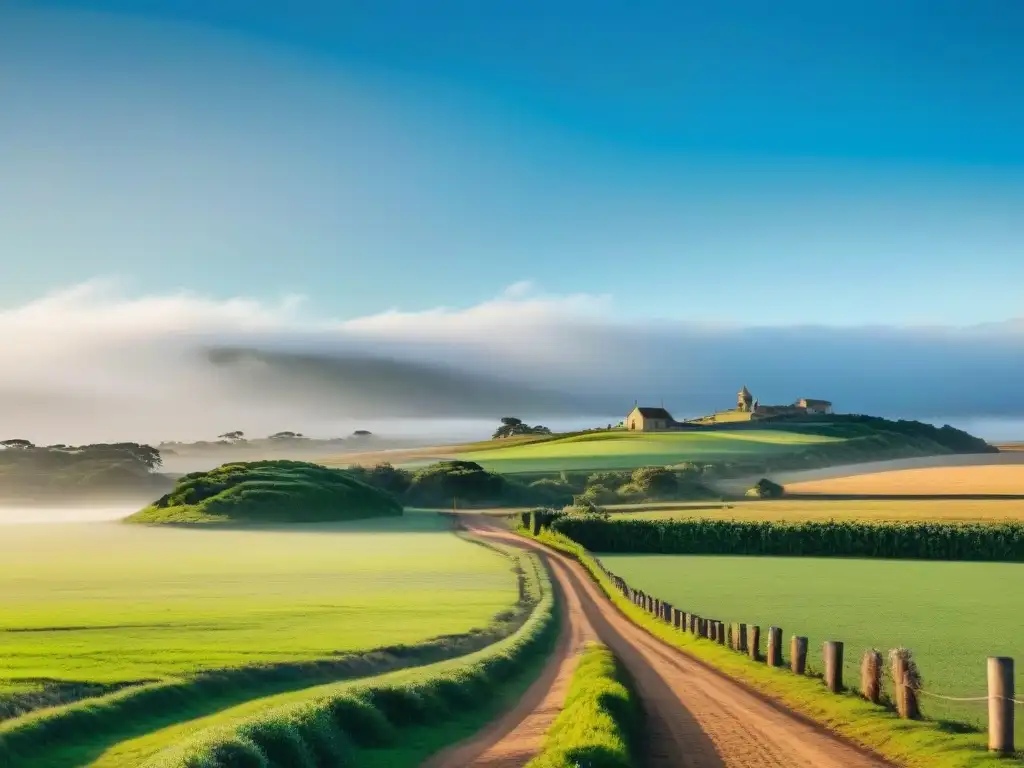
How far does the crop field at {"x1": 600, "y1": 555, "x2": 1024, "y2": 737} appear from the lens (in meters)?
31.5

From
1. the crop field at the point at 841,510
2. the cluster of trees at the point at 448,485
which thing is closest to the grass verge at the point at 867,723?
the crop field at the point at 841,510

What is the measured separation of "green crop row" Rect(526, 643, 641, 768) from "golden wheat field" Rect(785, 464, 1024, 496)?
109 meters

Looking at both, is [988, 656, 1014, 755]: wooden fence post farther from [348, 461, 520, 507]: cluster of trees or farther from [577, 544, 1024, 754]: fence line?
[348, 461, 520, 507]: cluster of trees

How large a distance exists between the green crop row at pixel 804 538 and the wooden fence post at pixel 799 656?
57.9m

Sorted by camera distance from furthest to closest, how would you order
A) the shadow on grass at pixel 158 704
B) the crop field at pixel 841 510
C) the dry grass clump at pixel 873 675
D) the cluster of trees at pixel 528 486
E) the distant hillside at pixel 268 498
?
the cluster of trees at pixel 528 486 < the distant hillside at pixel 268 498 < the crop field at pixel 841 510 < the dry grass clump at pixel 873 675 < the shadow on grass at pixel 158 704

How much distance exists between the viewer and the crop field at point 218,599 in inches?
1201

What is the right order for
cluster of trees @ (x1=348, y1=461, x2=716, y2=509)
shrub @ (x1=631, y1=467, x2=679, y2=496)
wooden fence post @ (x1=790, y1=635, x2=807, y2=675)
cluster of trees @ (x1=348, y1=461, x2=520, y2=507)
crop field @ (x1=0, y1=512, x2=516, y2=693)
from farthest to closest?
cluster of trees @ (x1=348, y1=461, x2=520, y2=507), cluster of trees @ (x1=348, y1=461, x2=716, y2=509), shrub @ (x1=631, y1=467, x2=679, y2=496), crop field @ (x1=0, y1=512, x2=516, y2=693), wooden fence post @ (x1=790, y1=635, x2=807, y2=675)

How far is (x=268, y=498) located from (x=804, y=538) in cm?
7370

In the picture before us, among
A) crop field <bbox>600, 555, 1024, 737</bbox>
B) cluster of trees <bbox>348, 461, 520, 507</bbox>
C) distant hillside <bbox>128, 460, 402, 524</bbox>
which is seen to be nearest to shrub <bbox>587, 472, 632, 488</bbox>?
cluster of trees <bbox>348, 461, 520, 507</bbox>

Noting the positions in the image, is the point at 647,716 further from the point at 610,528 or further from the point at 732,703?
the point at 610,528

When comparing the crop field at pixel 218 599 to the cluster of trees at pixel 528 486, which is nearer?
the crop field at pixel 218 599

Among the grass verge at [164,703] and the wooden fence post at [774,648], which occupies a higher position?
the wooden fence post at [774,648]

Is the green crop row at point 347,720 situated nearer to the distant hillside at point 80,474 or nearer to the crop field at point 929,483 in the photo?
the crop field at point 929,483

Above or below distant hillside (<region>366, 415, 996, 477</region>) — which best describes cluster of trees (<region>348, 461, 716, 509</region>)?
below
